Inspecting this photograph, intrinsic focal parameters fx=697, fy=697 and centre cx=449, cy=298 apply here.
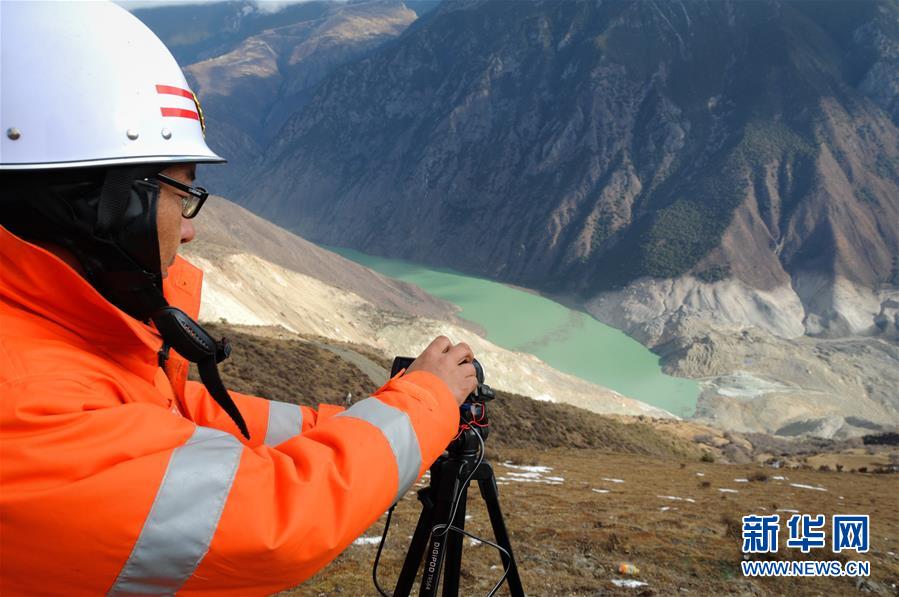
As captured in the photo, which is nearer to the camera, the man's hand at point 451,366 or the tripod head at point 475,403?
the man's hand at point 451,366

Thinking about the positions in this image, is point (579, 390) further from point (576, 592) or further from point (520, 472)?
point (576, 592)

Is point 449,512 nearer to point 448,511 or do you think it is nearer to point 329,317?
point 448,511

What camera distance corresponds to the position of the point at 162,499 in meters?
1.31

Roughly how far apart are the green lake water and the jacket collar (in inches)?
2214

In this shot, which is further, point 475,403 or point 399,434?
point 475,403

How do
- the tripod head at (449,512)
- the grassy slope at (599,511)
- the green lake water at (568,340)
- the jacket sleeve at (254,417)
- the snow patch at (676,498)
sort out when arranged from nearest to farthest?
the jacket sleeve at (254,417), the tripod head at (449,512), the grassy slope at (599,511), the snow patch at (676,498), the green lake water at (568,340)

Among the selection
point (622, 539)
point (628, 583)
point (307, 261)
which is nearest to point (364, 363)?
point (622, 539)

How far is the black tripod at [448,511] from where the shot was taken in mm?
2352

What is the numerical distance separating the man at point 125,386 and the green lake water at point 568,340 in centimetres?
5603

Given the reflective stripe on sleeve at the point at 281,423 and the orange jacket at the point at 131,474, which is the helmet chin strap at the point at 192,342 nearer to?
the orange jacket at the point at 131,474

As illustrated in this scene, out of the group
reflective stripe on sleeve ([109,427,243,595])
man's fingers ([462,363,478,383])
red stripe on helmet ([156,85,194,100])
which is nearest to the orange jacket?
reflective stripe on sleeve ([109,427,243,595])

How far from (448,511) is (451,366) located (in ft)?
2.44

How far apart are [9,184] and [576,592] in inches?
164

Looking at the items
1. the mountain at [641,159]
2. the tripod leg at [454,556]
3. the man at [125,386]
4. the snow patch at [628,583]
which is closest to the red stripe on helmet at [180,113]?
the man at [125,386]
